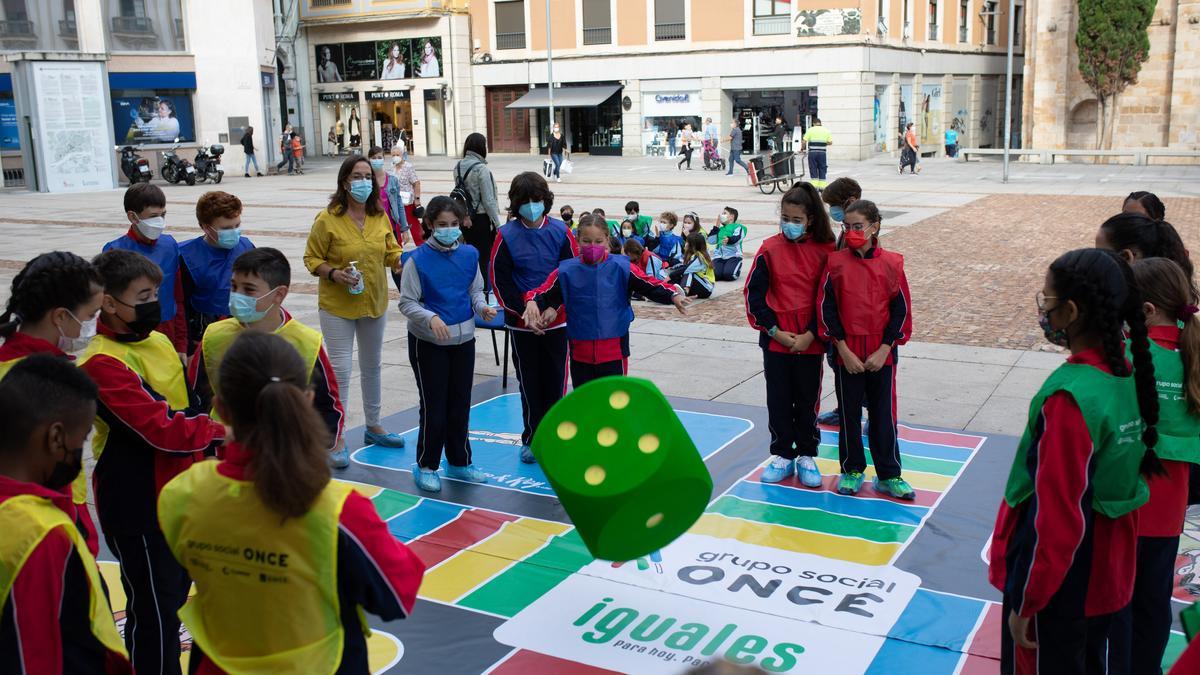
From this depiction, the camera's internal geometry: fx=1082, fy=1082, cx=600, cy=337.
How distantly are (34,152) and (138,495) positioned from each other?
30505 millimetres

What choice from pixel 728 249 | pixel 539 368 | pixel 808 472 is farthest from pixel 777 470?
pixel 728 249

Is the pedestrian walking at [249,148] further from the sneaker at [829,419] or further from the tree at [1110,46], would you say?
the sneaker at [829,419]

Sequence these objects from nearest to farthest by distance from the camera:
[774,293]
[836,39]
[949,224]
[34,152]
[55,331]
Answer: [55,331] → [774,293] → [949,224] → [34,152] → [836,39]

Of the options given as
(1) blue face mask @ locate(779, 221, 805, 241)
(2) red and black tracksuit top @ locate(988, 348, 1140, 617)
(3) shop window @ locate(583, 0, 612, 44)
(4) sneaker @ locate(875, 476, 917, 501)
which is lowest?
(4) sneaker @ locate(875, 476, 917, 501)

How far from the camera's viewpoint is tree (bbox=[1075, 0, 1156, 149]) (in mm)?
35688

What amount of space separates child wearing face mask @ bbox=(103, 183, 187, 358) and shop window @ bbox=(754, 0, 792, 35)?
3793 centimetres

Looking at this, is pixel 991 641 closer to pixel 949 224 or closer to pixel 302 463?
pixel 302 463

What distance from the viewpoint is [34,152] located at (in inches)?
1186

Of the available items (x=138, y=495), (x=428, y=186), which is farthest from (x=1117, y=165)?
(x=138, y=495)

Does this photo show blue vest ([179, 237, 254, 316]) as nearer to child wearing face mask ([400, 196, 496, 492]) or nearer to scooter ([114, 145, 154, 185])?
child wearing face mask ([400, 196, 496, 492])

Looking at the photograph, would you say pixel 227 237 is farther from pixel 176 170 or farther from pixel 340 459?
pixel 176 170

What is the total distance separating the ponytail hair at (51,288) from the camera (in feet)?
11.8

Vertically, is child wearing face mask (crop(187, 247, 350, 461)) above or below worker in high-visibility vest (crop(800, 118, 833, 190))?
below

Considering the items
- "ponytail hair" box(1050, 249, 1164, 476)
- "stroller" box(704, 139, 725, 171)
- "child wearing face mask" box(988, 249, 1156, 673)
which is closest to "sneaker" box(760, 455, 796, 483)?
"child wearing face mask" box(988, 249, 1156, 673)
